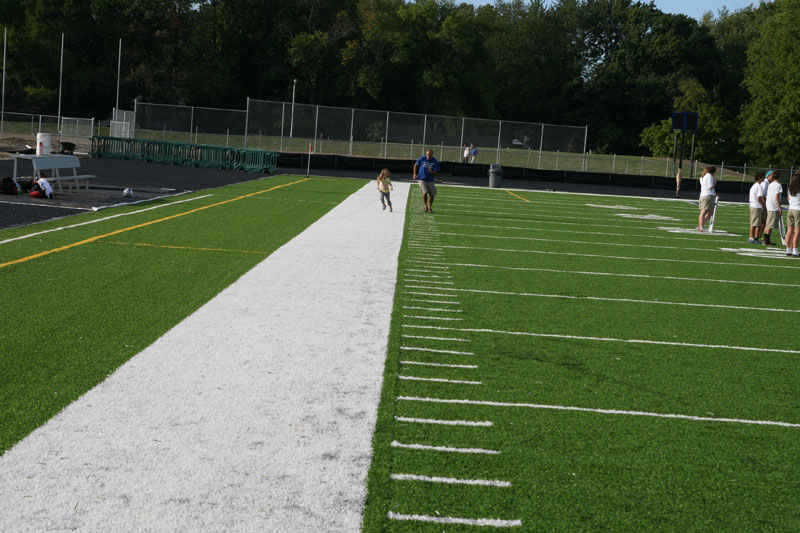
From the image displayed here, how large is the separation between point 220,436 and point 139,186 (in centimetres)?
2062

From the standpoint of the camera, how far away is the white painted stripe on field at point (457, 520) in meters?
3.67

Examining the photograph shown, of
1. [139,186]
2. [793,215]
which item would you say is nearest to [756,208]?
[793,215]

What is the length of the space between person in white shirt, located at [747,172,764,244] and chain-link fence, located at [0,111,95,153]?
36.0 m

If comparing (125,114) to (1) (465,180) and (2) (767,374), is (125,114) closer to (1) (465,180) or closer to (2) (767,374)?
(1) (465,180)

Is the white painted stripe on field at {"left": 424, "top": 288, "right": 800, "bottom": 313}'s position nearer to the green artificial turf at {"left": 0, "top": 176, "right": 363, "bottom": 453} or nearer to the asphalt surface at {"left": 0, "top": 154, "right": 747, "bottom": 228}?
the green artificial turf at {"left": 0, "top": 176, "right": 363, "bottom": 453}

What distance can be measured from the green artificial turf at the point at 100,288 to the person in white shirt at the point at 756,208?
942 cm

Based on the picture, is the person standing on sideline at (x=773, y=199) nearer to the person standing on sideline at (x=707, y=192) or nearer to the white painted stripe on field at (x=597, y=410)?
the person standing on sideline at (x=707, y=192)

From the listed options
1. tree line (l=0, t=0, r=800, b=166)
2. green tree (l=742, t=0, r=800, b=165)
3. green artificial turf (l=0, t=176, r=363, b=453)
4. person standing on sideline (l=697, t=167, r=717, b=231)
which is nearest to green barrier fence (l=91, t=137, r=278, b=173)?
green artificial turf (l=0, t=176, r=363, b=453)

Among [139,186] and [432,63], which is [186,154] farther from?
[432,63]

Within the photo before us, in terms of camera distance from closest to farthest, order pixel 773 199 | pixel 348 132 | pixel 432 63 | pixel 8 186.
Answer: pixel 773 199, pixel 8 186, pixel 348 132, pixel 432 63

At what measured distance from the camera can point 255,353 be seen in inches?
249

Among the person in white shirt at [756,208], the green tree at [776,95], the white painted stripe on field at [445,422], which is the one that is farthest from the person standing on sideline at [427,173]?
the green tree at [776,95]

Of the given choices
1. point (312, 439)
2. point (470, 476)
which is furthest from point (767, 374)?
point (312, 439)

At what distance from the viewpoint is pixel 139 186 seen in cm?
2380
